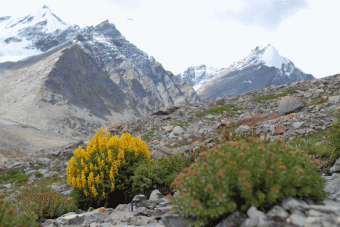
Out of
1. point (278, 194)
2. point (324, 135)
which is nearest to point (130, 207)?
point (278, 194)

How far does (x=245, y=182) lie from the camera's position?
2656 mm

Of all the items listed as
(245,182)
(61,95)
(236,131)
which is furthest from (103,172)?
(61,95)

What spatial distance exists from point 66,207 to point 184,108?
15202 mm

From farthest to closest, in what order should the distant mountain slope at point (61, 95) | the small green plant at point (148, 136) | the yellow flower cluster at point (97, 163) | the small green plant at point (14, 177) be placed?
1. the distant mountain slope at point (61, 95)
2. the small green plant at point (148, 136)
3. the small green plant at point (14, 177)
4. the yellow flower cluster at point (97, 163)

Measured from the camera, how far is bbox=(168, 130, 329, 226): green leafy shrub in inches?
107

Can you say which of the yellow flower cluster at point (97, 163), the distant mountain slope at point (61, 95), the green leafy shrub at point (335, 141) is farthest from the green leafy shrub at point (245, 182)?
the distant mountain slope at point (61, 95)

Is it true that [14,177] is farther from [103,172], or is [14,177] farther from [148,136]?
[103,172]

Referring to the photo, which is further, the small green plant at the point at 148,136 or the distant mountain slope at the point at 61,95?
the distant mountain slope at the point at 61,95

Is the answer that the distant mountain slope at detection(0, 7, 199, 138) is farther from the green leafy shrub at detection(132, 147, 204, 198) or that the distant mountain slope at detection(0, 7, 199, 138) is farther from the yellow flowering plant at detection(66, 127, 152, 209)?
the green leafy shrub at detection(132, 147, 204, 198)

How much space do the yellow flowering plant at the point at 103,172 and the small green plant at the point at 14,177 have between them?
7.87 metres

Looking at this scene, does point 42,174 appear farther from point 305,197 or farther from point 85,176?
point 305,197

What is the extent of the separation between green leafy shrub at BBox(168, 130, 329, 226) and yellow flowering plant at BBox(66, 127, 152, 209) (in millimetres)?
3436

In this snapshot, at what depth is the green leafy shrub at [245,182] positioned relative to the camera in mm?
2715

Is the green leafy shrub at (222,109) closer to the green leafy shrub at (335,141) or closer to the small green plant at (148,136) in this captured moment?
the small green plant at (148,136)
